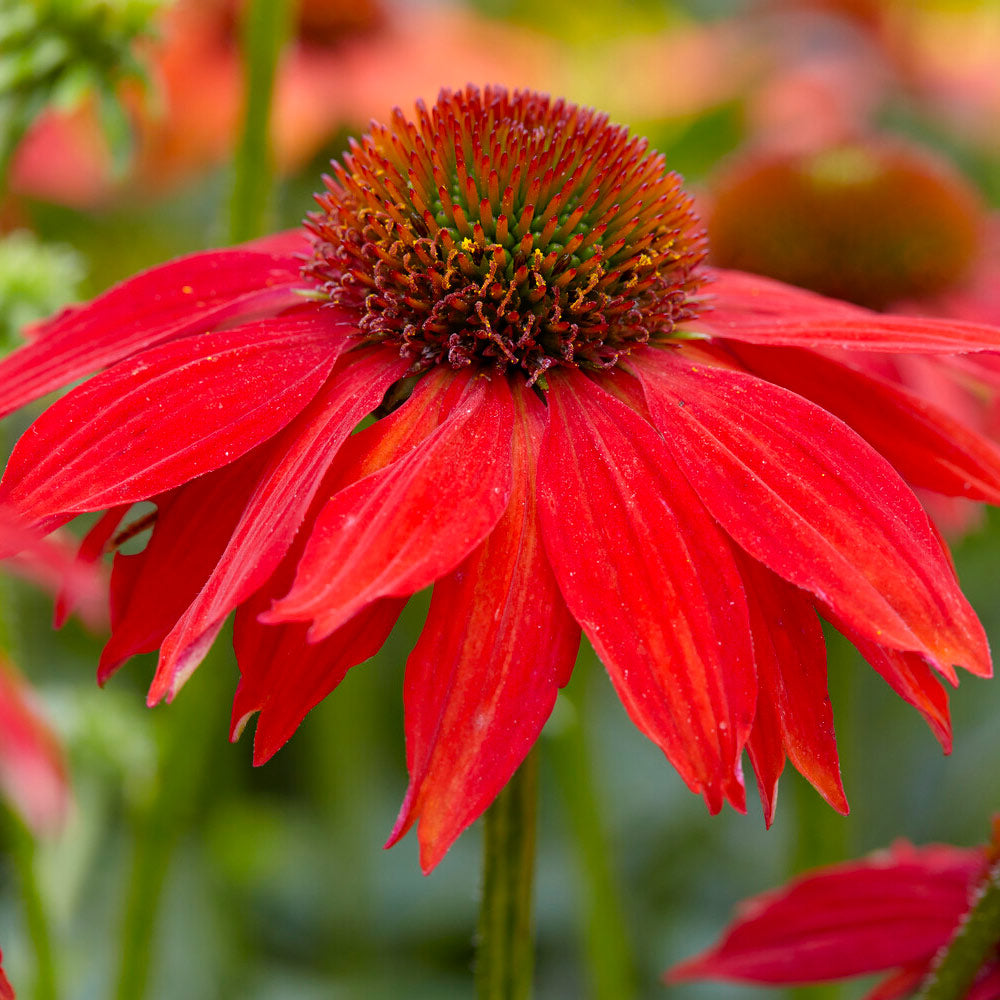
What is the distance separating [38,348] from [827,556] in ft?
1.23

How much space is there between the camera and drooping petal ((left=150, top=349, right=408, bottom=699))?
0.50 m

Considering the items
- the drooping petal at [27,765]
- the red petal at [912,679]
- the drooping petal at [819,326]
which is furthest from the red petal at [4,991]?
the drooping petal at [819,326]

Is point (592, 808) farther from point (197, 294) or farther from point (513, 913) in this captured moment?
point (197, 294)

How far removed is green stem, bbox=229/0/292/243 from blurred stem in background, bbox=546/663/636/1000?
0.37 m

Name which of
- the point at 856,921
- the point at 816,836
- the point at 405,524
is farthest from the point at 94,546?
the point at 816,836

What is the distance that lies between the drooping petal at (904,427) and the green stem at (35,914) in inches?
19.6

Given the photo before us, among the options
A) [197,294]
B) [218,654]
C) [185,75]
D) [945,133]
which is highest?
[945,133]

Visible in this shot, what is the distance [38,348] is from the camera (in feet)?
2.19

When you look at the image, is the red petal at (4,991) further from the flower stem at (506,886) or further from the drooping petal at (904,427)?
the drooping petal at (904,427)

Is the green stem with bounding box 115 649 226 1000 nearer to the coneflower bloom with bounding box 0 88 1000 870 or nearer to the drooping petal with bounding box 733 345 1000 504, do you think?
the coneflower bloom with bounding box 0 88 1000 870

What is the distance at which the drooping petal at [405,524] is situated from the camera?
0.48m

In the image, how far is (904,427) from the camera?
26.9 inches

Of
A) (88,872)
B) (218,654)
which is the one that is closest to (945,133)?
(88,872)

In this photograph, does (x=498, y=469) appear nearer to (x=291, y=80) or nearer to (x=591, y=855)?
(x=591, y=855)
